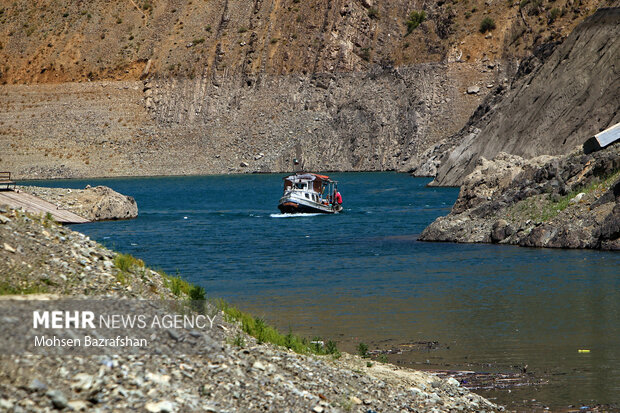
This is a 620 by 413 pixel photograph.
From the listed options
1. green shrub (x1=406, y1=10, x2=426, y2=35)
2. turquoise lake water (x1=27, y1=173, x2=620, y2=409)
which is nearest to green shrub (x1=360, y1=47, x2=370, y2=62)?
green shrub (x1=406, y1=10, x2=426, y2=35)

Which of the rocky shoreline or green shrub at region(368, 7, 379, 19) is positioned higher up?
green shrub at region(368, 7, 379, 19)

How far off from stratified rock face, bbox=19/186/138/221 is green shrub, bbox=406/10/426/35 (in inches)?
3124

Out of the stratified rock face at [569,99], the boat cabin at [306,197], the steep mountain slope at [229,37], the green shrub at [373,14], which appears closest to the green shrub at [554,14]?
the steep mountain slope at [229,37]

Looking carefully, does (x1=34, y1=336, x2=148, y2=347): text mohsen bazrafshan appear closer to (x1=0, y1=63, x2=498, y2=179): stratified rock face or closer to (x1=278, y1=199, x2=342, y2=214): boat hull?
(x1=278, y1=199, x2=342, y2=214): boat hull

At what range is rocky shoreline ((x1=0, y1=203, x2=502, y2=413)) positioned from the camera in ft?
31.2

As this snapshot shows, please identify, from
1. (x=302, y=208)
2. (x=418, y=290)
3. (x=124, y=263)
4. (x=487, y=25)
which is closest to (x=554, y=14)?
(x=487, y=25)

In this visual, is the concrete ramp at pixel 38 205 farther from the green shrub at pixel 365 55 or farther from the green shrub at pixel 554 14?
the green shrub at pixel 365 55

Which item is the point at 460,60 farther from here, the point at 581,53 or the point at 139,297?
the point at 139,297

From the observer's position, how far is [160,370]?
10.4m

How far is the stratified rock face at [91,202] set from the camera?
5206cm

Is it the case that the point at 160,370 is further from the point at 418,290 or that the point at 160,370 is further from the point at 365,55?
the point at 365,55

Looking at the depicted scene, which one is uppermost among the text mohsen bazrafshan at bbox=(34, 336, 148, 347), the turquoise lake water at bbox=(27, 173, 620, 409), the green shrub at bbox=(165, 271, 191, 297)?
the green shrub at bbox=(165, 271, 191, 297)

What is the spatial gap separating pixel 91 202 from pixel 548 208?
2994 centimetres

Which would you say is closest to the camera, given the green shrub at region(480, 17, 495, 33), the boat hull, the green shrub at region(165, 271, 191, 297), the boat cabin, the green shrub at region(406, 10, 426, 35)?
the green shrub at region(165, 271, 191, 297)
